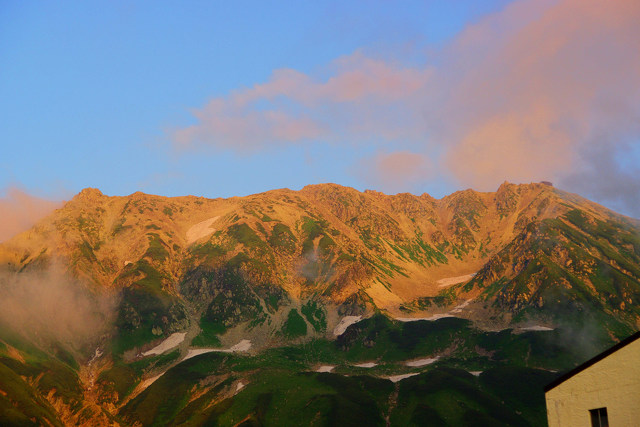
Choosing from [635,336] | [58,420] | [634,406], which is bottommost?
[58,420]

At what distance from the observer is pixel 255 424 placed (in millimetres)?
198125

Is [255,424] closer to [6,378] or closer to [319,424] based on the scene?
[319,424]

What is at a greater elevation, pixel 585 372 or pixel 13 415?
pixel 585 372

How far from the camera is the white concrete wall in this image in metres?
19.3

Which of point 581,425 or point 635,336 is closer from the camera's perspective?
point 635,336

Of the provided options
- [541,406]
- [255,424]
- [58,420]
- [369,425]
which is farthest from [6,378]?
[541,406]

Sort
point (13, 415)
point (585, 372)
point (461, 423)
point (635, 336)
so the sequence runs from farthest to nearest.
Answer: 1. point (461, 423)
2. point (13, 415)
3. point (585, 372)
4. point (635, 336)

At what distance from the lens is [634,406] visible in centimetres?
1923

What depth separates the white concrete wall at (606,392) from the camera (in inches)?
760

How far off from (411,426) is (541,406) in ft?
172

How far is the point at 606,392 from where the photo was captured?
66.1 feet

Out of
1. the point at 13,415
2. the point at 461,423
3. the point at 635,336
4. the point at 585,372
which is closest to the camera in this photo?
the point at 635,336

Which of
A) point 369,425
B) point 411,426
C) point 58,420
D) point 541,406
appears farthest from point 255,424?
point 541,406

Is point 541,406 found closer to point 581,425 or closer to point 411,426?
point 411,426
